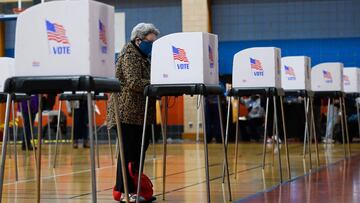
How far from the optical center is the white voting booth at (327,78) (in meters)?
11.0

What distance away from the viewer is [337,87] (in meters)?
11.0

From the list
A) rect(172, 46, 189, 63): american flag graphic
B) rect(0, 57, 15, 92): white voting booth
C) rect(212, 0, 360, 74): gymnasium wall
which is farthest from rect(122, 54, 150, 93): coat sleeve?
rect(212, 0, 360, 74): gymnasium wall

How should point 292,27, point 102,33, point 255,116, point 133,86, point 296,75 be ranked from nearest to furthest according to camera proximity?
point 102,33
point 133,86
point 296,75
point 255,116
point 292,27

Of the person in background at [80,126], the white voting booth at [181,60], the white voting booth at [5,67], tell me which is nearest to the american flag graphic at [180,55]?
the white voting booth at [181,60]

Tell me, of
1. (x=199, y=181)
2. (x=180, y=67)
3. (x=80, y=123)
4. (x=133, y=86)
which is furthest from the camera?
(x=80, y=123)

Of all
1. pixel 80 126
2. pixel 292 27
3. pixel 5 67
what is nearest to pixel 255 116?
pixel 292 27

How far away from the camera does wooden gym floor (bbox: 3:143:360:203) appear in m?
6.75

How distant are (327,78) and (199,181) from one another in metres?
3.67

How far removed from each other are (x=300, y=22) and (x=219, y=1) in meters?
2.30

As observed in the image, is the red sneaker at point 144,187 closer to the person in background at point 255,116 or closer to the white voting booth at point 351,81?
the white voting booth at point 351,81

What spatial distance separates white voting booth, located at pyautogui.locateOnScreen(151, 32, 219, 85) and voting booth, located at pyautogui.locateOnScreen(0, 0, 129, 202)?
4.83ft

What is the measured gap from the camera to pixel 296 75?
9.78 m

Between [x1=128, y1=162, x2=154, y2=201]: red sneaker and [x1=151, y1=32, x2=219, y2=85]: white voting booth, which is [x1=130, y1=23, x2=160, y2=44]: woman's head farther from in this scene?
[x1=128, y1=162, x2=154, y2=201]: red sneaker

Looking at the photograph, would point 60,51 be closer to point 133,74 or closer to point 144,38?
point 133,74
